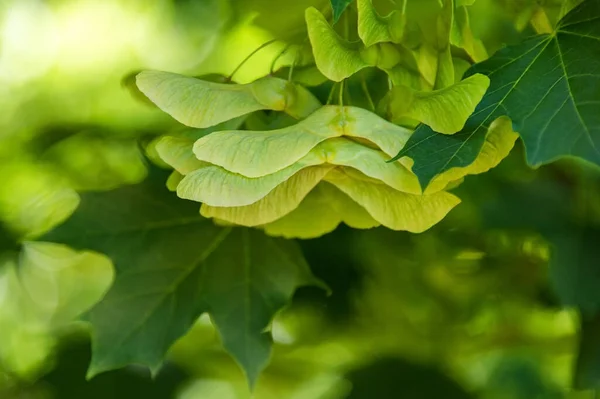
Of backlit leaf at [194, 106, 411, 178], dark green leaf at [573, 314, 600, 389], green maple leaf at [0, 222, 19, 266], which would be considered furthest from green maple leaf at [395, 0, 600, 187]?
green maple leaf at [0, 222, 19, 266]

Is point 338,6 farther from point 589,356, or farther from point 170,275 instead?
point 589,356

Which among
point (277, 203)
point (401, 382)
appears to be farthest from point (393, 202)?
point (401, 382)

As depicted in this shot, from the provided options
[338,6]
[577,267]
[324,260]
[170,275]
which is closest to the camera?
[338,6]

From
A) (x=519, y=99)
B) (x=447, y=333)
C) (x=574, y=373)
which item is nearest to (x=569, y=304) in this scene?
(x=574, y=373)

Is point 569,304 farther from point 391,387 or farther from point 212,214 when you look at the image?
point 212,214

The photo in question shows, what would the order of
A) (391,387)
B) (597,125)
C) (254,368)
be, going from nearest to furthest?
(597,125) → (254,368) → (391,387)

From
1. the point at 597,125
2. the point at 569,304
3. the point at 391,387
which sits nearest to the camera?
the point at 597,125
